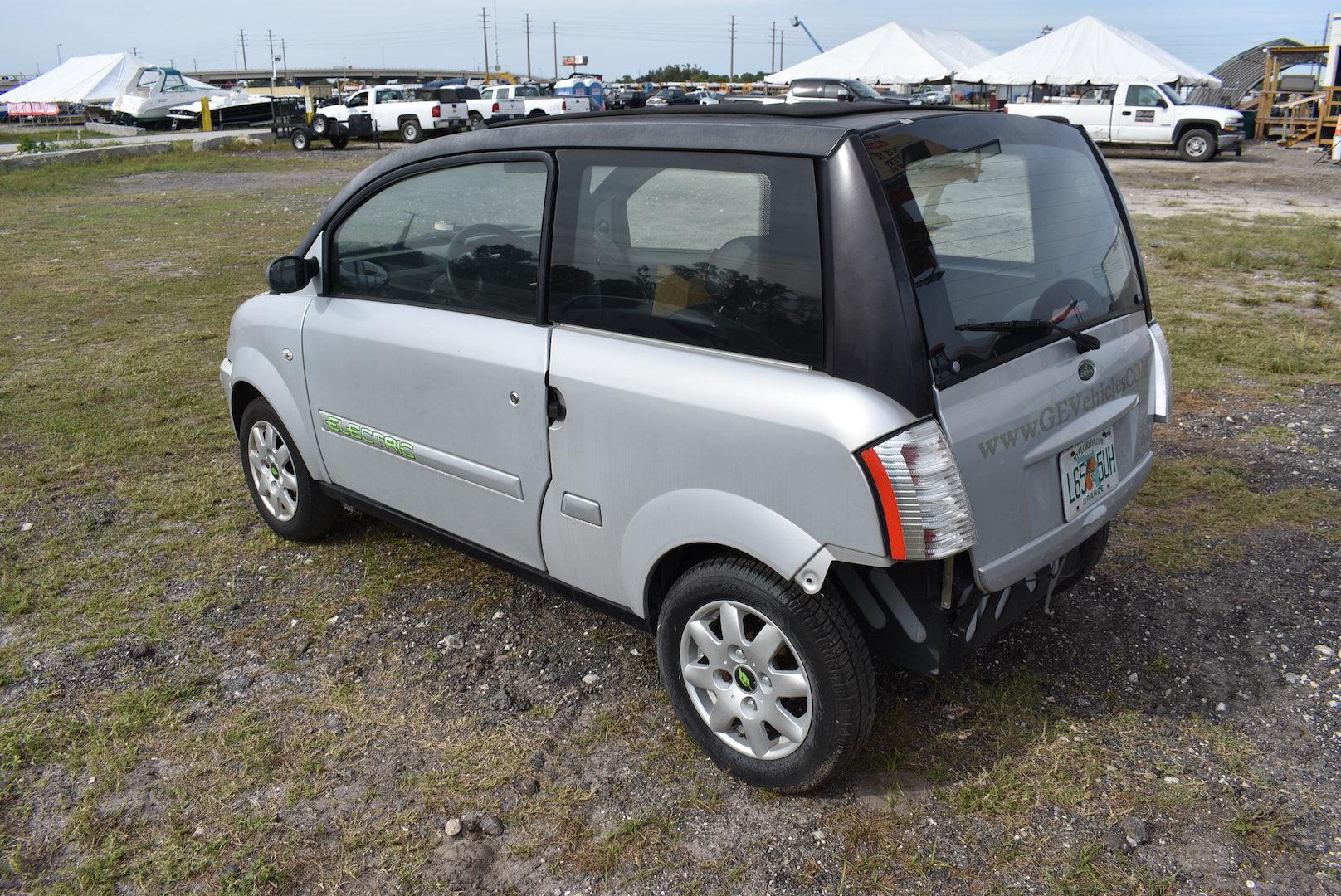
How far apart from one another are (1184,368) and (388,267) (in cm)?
524

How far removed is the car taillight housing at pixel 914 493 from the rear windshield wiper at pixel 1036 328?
350mm

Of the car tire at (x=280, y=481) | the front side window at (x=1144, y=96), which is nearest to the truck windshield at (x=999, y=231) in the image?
the car tire at (x=280, y=481)

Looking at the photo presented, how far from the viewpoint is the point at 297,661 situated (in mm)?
3504

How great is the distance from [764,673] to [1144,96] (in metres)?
26.1

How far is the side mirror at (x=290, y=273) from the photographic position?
381 cm

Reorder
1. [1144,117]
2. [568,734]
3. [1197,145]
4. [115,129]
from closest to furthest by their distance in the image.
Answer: [568,734]
[1197,145]
[1144,117]
[115,129]

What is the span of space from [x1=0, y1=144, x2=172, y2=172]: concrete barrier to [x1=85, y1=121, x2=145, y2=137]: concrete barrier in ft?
50.8

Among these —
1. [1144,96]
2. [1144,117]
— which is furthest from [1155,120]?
[1144,96]

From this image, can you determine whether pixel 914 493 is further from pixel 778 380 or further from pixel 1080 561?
pixel 1080 561

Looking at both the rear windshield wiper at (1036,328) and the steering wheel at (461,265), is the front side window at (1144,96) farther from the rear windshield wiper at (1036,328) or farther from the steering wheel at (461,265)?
the steering wheel at (461,265)

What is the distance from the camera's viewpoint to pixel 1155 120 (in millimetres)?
24156

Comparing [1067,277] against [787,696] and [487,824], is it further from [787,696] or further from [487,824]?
[487,824]

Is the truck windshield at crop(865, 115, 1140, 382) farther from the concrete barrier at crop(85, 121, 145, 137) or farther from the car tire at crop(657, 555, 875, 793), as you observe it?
the concrete barrier at crop(85, 121, 145, 137)

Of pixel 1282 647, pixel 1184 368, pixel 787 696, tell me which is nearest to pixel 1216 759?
pixel 1282 647
